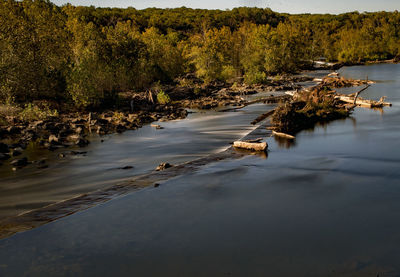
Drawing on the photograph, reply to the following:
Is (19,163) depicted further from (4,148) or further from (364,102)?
(364,102)

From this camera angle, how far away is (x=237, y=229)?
1334cm

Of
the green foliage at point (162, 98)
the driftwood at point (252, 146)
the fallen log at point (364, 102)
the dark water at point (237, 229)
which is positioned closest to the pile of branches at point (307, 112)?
the fallen log at point (364, 102)

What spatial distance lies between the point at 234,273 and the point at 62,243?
6355mm

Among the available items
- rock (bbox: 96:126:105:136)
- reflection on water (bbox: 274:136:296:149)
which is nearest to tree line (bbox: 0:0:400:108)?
rock (bbox: 96:126:105:136)

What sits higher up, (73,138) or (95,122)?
(95,122)

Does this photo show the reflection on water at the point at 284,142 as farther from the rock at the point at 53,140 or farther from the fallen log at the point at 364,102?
the rock at the point at 53,140

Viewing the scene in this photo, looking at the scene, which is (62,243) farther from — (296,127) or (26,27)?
(26,27)

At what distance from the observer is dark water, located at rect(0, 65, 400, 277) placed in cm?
1088

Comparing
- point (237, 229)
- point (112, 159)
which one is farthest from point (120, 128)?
point (237, 229)

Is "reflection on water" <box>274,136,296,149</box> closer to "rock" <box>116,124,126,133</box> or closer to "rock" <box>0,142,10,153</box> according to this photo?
"rock" <box>116,124,126,133</box>

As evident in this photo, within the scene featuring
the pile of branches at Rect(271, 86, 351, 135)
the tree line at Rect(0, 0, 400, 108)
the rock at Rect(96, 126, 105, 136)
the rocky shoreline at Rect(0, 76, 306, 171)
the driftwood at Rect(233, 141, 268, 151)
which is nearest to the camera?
the driftwood at Rect(233, 141, 268, 151)

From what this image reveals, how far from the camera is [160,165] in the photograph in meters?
20.7

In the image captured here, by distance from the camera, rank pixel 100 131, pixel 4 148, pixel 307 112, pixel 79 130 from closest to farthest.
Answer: pixel 4 148, pixel 79 130, pixel 100 131, pixel 307 112

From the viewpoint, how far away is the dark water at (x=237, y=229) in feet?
35.7
